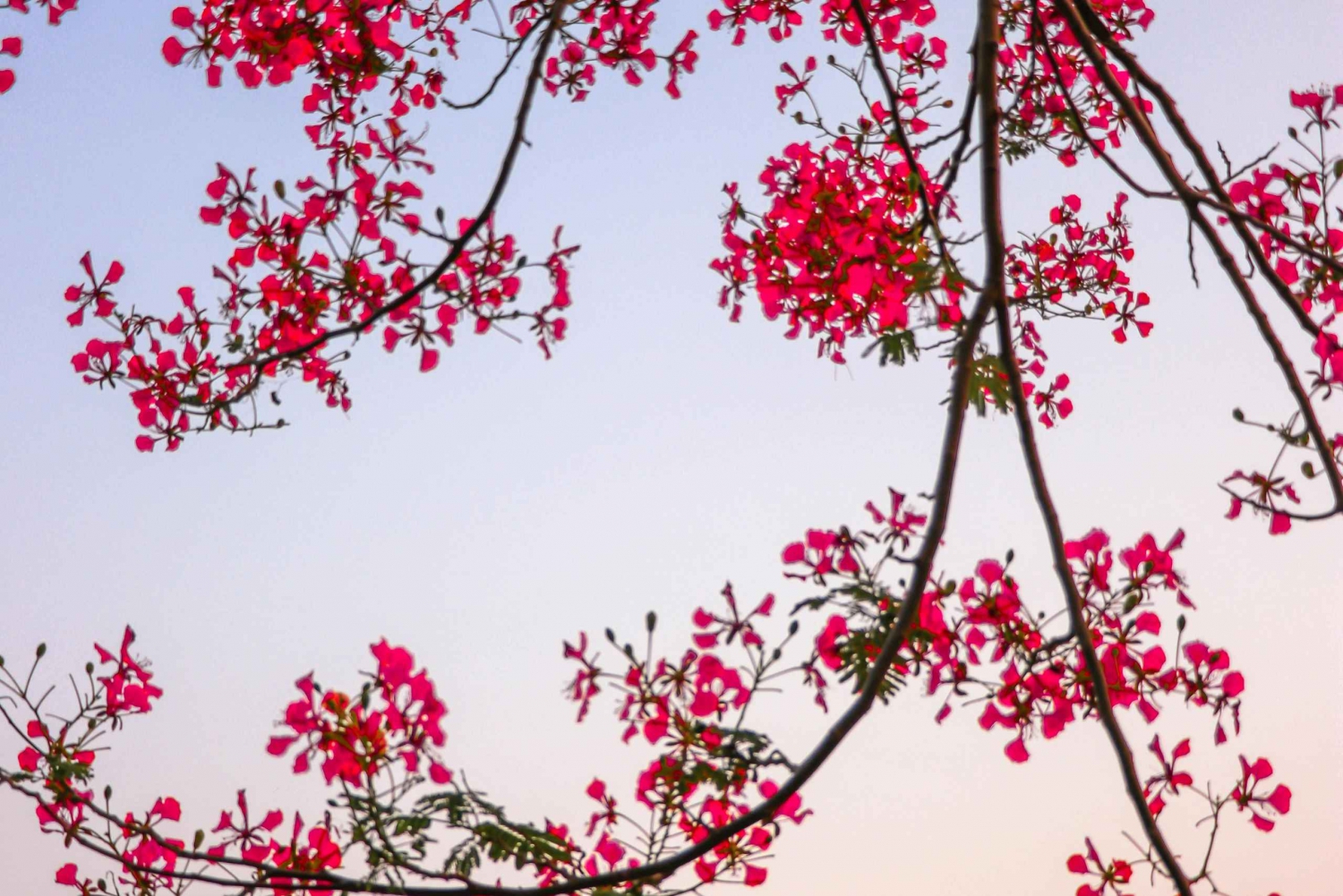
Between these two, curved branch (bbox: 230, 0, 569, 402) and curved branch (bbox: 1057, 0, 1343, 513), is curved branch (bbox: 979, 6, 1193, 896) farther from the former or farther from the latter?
curved branch (bbox: 230, 0, 569, 402)

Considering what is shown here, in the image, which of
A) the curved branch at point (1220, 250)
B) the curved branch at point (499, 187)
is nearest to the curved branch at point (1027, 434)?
the curved branch at point (1220, 250)

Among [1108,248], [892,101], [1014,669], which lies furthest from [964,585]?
[1108,248]

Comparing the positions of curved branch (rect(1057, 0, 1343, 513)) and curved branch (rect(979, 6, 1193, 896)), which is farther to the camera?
curved branch (rect(1057, 0, 1343, 513))

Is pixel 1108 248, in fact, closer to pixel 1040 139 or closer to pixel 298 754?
pixel 1040 139

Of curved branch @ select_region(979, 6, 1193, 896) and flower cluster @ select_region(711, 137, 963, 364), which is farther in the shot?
flower cluster @ select_region(711, 137, 963, 364)

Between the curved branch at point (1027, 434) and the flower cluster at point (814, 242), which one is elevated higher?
the flower cluster at point (814, 242)

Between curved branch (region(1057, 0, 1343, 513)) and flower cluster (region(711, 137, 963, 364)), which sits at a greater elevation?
flower cluster (region(711, 137, 963, 364))

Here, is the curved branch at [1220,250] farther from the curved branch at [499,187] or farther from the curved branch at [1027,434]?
the curved branch at [499,187]

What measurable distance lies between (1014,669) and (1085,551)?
297 millimetres

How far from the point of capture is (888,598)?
2.34 meters

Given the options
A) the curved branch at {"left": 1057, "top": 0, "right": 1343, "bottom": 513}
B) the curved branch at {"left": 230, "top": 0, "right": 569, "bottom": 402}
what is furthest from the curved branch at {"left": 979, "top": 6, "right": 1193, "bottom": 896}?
the curved branch at {"left": 230, "top": 0, "right": 569, "bottom": 402}

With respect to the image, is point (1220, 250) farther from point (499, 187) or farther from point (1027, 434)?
point (499, 187)

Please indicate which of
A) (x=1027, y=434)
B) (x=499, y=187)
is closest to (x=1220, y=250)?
(x=1027, y=434)

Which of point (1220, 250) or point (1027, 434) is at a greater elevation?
point (1220, 250)
